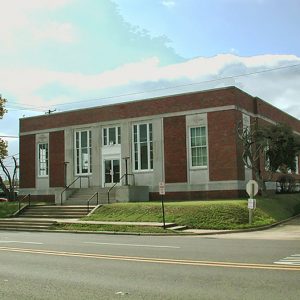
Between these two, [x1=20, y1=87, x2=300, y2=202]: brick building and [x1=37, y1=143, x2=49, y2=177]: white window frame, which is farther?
[x1=37, y1=143, x2=49, y2=177]: white window frame

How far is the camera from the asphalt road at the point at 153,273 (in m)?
8.45

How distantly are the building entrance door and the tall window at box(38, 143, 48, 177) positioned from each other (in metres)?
6.55

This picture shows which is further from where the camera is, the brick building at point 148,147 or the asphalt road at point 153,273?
the brick building at point 148,147

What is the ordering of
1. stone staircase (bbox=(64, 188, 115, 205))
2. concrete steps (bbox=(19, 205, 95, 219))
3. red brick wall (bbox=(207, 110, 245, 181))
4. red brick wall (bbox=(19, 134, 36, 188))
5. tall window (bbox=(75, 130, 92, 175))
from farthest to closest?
red brick wall (bbox=(19, 134, 36, 188)) → tall window (bbox=(75, 130, 92, 175)) → stone staircase (bbox=(64, 188, 115, 205)) → red brick wall (bbox=(207, 110, 245, 181)) → concrete steps (bbox=(19, 205, 95, 219))

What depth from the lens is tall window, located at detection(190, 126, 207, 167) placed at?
34.5 metres

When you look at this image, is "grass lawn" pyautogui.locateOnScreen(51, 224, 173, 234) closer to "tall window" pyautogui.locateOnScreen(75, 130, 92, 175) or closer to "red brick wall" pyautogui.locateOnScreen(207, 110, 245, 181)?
"red brick wall" pyautogui.locateOnScreen(207, 110, 245, 181)

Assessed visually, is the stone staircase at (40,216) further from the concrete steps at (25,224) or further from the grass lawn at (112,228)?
the grass lawn at (112,228)

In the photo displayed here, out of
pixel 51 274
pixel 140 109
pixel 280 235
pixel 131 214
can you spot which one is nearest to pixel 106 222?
pixel 131 214

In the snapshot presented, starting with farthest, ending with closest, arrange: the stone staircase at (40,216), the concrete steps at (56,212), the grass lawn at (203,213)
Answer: the concrete steps at (56,212)
the stone staircase at (40,216)
the grass lawn at (203,213)

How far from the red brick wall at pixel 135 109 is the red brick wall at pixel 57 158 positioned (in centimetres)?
94

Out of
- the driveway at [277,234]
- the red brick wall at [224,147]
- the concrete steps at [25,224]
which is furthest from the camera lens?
the red brick wall at [224,147]

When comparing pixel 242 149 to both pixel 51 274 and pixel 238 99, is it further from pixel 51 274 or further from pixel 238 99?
pixel 51 274

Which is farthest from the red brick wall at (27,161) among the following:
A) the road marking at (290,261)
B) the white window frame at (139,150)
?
the road marking at (290,261)

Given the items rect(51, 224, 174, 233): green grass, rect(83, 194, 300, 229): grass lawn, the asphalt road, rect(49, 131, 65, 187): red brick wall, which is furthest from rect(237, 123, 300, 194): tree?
the asphalt road
